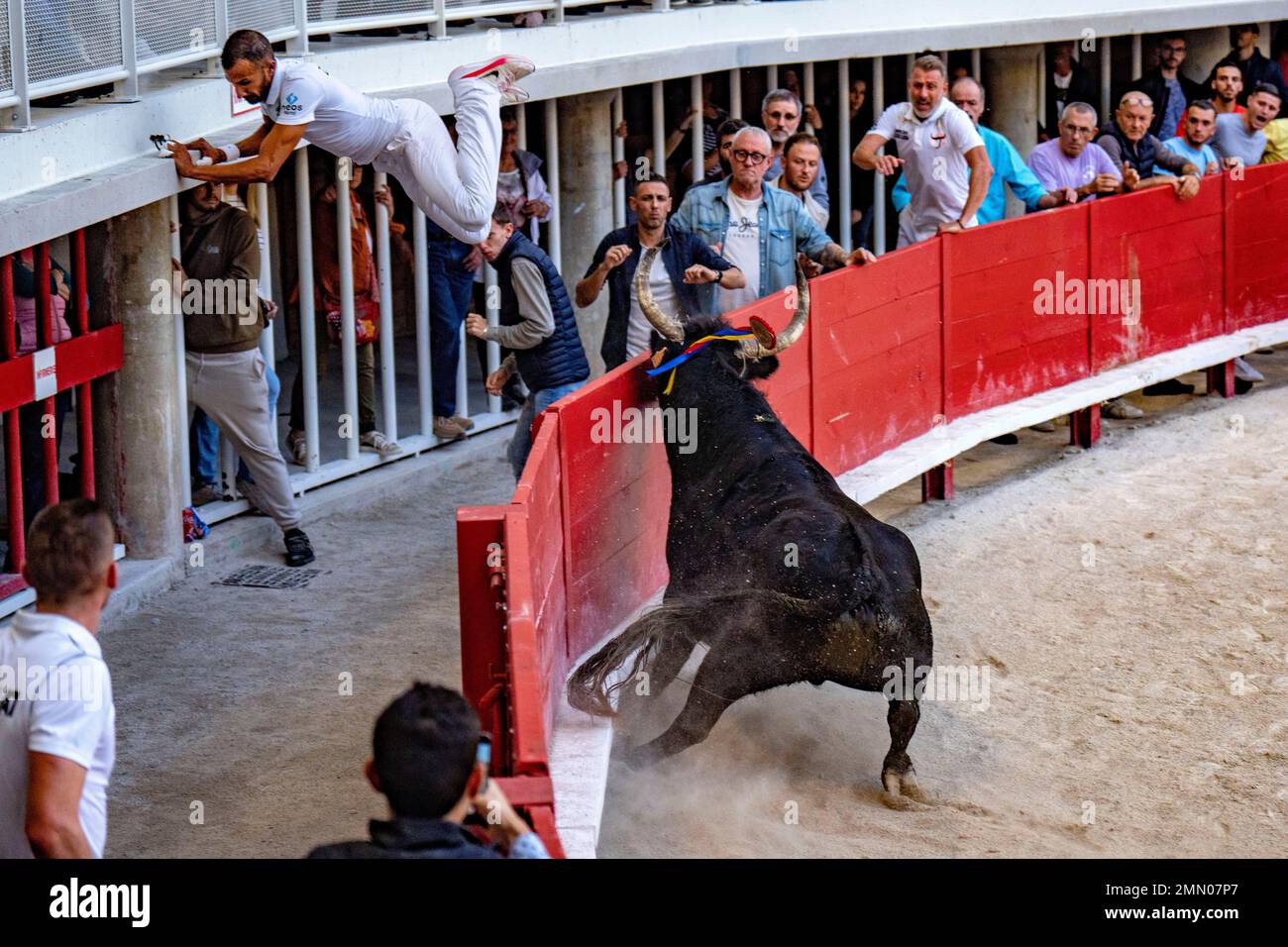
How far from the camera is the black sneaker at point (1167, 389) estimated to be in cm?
1130

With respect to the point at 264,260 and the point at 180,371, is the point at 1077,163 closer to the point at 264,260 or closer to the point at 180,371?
the point at 264,260

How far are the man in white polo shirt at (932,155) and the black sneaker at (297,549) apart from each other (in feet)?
10.3

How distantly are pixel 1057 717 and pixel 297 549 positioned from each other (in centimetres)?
332

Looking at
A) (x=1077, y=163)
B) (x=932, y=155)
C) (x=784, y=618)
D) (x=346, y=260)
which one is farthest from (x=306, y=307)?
(x=1077, y=163)

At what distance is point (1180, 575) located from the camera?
25.6ft

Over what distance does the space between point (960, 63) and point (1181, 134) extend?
2.89 metres

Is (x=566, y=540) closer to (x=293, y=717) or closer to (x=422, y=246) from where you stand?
(x=293, y=717)

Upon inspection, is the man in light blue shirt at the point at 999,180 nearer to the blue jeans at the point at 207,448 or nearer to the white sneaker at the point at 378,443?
the white sneaker at the point at 378,443

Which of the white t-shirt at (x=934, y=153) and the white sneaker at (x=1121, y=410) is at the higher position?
the white t-shirt at (x=934, y=153)

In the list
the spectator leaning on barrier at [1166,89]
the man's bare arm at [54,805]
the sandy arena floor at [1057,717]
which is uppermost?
the spectator leaning on barrier at [1166,89]

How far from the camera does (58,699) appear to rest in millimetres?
3203

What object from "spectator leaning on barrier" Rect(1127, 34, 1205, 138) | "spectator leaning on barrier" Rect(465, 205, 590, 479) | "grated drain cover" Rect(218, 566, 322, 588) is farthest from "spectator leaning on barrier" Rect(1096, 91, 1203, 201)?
"grated drain cover" Rect(218, 566, 322, 588)

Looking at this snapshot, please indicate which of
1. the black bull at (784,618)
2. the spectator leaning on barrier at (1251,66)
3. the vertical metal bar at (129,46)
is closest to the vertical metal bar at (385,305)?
the vertical metal bar at (129,46)

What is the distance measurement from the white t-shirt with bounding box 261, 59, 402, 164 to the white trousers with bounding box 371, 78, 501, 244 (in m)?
0.07
